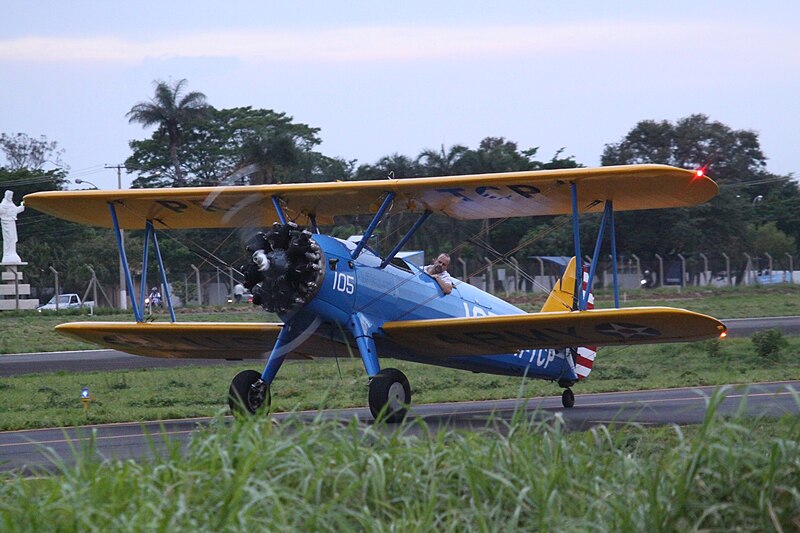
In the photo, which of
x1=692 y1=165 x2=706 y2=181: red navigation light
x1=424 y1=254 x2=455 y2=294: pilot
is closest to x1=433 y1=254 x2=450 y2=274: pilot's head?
x1=424 y1=254 x2=455 y2=294: pilot

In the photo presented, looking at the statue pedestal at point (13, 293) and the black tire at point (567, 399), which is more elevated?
the statue pedestal at point (13, 293)

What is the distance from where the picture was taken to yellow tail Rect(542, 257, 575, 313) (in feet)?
48.8

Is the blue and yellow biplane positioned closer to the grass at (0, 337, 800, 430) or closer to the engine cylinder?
the engine cylinder

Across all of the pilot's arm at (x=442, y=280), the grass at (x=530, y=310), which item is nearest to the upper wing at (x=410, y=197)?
the pilot's arm at (x=442, y=280)

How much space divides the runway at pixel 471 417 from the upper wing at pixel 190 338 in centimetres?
117

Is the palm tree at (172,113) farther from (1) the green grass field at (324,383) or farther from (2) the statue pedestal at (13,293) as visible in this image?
(1) the green grass field at (324,383)

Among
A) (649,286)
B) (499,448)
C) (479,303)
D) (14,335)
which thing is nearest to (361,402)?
(479,303)

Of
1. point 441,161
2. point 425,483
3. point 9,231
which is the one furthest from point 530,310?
point 425,483

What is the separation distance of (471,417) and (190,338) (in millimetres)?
4287

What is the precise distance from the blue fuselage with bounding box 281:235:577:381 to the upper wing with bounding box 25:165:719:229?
811 millimetres

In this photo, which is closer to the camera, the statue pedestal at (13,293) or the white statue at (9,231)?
the statue pedestal at (13,293)

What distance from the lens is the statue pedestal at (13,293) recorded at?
38375 mm

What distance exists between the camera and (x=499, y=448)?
212 inches

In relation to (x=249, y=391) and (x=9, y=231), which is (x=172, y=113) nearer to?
(x=9, y=231)
